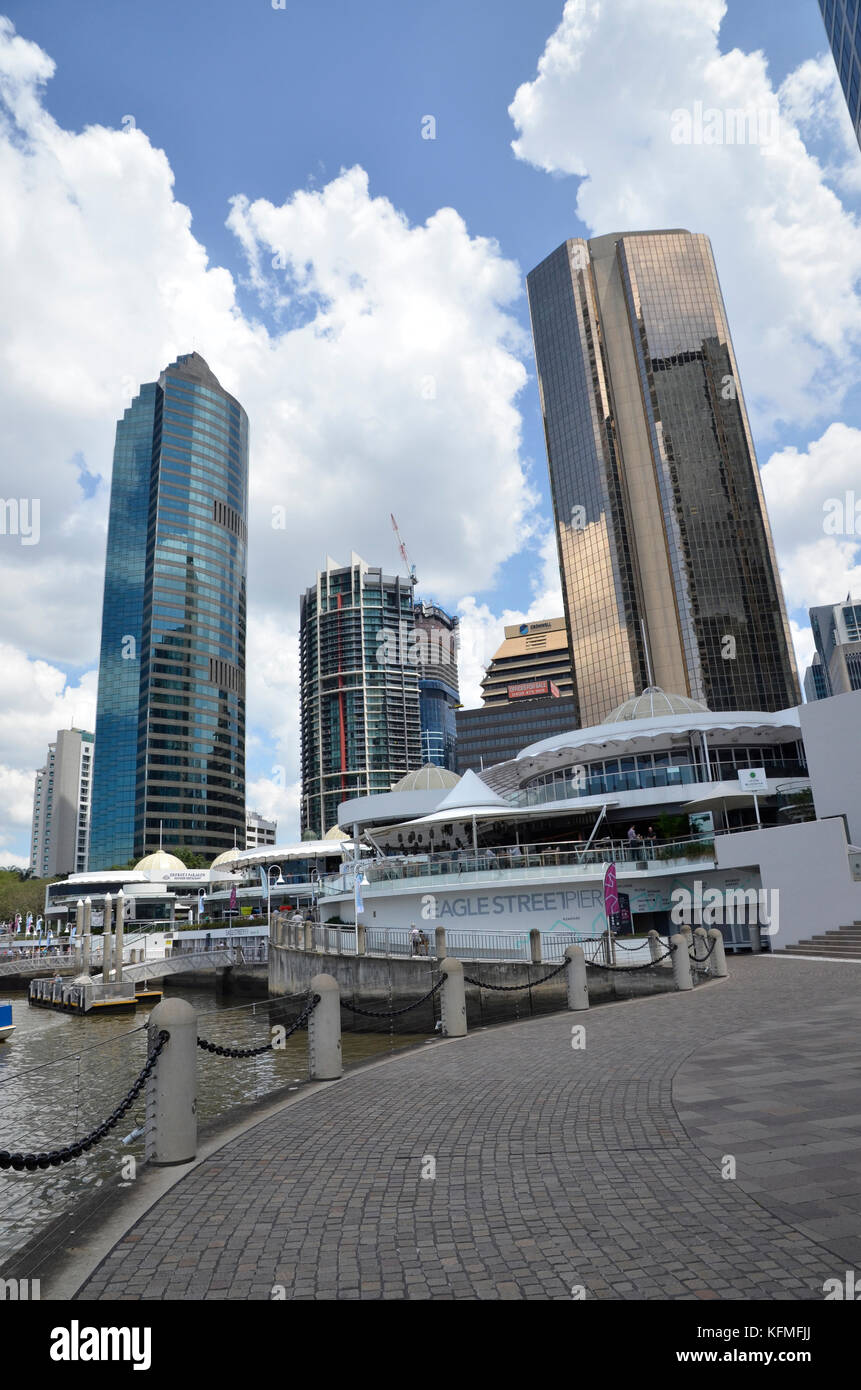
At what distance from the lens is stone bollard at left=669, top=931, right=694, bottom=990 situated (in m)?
19.7

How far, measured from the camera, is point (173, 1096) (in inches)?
284

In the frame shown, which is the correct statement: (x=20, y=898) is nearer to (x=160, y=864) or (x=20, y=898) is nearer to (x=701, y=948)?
(x=160, y=864)

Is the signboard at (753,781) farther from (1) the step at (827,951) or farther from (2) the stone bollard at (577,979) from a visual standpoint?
(2) the stone bollard at (577,979)

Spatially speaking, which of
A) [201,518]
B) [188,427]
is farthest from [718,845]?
[188,427]

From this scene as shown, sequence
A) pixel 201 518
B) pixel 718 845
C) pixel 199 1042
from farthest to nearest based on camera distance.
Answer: pixel 201 518 < pixel 718 845 < pixel 199 1042

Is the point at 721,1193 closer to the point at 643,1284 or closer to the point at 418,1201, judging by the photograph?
the point at 643,1284

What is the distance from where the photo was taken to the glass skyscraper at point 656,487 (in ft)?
363

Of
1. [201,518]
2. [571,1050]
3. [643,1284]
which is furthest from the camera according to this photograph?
[201,518]

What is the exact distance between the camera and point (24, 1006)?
4184 cm

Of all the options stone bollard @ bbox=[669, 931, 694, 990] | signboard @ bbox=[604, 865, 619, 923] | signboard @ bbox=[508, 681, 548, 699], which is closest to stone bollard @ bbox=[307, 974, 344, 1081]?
stone bollard @ bbox=[669, 931, 694, 990]

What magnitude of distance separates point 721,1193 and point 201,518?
162m

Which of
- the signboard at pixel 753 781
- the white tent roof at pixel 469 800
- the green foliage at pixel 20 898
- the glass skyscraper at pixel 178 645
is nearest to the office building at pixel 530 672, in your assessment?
the glass skyscraper at pixel 178 645

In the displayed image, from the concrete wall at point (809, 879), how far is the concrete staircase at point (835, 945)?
1.39 feet

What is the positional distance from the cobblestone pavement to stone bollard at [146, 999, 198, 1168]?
1.20 feet
